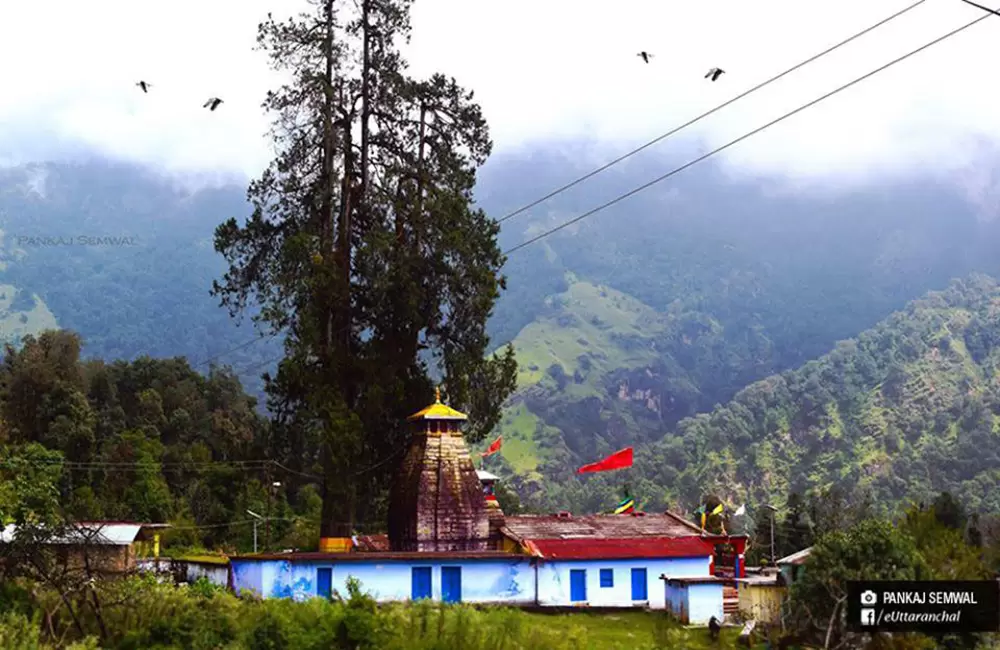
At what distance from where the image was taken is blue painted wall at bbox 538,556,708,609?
34.0m

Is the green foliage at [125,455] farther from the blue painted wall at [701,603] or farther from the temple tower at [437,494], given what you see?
the blue painted wall at [701,603]

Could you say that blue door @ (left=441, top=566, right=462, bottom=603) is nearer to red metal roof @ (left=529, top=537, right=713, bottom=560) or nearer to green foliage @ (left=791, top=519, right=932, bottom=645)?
red metal roof @ (left=529, top=537, right=713, bottom=560)

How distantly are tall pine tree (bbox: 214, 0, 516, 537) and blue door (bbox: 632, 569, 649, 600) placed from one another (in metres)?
7.90

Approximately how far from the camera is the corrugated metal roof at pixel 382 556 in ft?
106

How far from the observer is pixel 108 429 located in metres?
79.2

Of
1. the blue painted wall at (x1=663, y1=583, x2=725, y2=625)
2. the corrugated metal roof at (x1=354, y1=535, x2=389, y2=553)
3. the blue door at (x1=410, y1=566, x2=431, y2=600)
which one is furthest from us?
the corrugated metal roof at (x1=354, y1=535, x2=389, y2=553)

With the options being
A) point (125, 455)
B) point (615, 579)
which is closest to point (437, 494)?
point (615, 579)

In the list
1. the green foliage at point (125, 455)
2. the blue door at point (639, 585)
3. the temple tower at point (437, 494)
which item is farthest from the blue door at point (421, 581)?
the green foliage at point (125, 455)

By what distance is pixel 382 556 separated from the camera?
3253 cm

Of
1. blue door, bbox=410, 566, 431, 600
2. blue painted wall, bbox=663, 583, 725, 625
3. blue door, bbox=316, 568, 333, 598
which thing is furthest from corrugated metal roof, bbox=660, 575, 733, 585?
blue door, bbox=316, 568, 333, 598

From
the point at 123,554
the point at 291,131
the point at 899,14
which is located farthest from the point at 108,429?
the point at 899,14

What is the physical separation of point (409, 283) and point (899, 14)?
21908 mm

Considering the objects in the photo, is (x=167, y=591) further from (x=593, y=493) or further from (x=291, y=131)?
(x=593, y=493)

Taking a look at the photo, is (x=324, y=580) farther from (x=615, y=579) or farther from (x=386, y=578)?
(x=615, y=579)
